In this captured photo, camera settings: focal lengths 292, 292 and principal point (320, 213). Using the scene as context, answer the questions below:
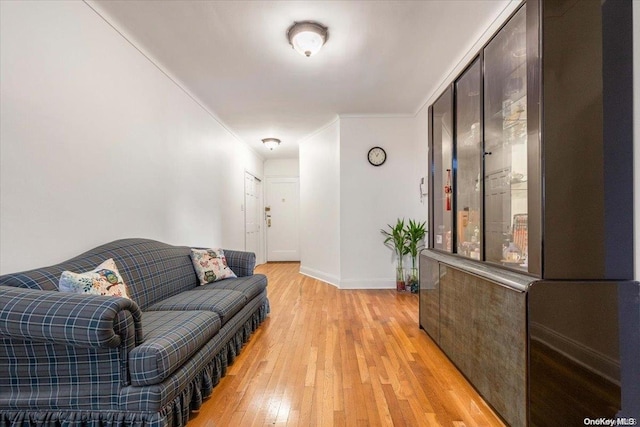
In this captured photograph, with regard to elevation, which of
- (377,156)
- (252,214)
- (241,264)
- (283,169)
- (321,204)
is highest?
(283,169)

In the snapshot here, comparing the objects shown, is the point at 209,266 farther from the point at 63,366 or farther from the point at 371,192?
the point at 371,192

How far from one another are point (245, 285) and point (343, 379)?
46.7 inches

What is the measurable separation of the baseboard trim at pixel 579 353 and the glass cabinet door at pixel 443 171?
1049mm

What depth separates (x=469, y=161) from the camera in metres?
2.11

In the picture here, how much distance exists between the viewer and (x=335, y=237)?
460 centimetres

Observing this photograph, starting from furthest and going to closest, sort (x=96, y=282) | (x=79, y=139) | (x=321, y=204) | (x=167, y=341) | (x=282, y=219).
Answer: (x=282, y=219) < (x=321, y=204) < (x=79, y=139) < (x=96, y=282) < (x=167, y=341)

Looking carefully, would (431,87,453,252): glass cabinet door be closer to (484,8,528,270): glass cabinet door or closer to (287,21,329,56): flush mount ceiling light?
(484,8,528,270): glass cabinet door

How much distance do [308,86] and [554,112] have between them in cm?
259

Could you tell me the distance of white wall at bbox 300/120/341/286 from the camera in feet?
15.1

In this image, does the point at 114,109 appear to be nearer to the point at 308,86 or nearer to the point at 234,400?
the point at 308,86

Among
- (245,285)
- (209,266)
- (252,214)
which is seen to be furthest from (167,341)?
(252,214)

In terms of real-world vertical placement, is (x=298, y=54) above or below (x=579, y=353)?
above

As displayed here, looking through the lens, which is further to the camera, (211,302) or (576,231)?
(211,302)

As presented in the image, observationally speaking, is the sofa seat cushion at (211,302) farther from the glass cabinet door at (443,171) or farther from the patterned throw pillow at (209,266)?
the glass cabinet door at (443,171)
